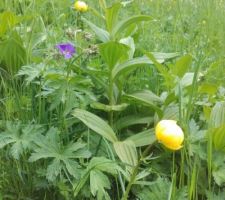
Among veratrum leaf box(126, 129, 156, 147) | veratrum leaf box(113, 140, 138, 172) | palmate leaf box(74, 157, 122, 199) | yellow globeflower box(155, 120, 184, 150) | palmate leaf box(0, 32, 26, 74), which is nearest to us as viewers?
yellow globeflower box(155, 120, 184, 150)

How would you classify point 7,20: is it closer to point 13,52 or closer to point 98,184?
point 13,52

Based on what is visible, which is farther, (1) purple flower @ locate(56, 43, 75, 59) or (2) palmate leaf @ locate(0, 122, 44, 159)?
(1) purple flower @ locate(56, 43, 75, 59)

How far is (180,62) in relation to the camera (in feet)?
4.58

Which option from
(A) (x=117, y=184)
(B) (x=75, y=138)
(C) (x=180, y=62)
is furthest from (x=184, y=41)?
(A) (x=117, y=184)

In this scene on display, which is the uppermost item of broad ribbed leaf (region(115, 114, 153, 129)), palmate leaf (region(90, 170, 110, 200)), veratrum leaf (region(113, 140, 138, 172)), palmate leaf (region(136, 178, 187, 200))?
broad ribbed leaf (region(115, 114, 153, 129))

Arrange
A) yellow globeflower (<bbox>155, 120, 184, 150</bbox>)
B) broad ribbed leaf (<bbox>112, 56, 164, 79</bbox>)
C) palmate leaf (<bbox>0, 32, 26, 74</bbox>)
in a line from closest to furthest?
yellow globeflower (<bbox>155, 120, 184, 150</bbox>)
broad ribbed leaf (<bbox>112, 56, 164, 79</bbox>)
palmate leaf (<bbox>0, 32, 26, 74</bbox>)

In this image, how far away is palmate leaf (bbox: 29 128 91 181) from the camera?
112 centimetres

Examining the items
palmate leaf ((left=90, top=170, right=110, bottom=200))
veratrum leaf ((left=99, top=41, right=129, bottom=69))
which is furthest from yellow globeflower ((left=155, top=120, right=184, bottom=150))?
veratrum leaf ((left=99, top=41, right=129, bottom=69))

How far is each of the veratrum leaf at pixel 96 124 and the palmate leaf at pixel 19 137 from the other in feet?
0.39

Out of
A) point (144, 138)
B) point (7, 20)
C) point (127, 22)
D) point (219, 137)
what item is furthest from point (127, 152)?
point (7, 20)

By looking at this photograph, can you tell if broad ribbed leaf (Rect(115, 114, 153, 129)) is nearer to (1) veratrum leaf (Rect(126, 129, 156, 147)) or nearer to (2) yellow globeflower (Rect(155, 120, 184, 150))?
(1) veratrum leaf (Rect(126, 129, 156, 147))

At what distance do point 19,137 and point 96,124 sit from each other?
0.71ft

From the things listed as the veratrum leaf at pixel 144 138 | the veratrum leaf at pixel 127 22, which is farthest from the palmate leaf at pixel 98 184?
the veratrum leaf at pixel 127 22

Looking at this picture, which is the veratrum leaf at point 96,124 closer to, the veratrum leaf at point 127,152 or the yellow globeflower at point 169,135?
the veratrum leaf at point 127,152
